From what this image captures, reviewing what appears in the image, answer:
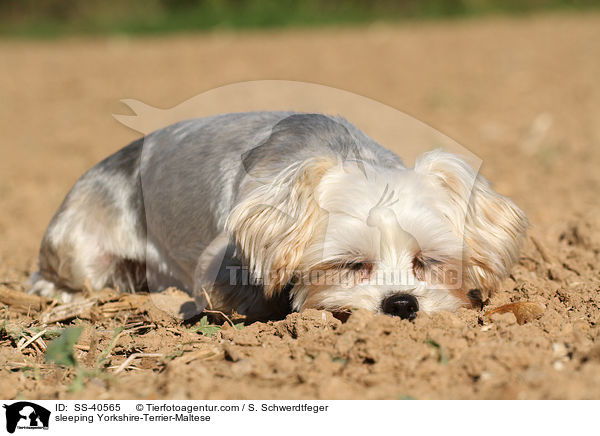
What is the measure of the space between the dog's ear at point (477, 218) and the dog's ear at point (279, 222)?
0.55 meters

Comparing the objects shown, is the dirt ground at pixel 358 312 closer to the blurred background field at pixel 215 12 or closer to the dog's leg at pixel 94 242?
the dog's leg at pixel 94 242

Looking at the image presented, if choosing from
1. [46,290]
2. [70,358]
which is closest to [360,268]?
[70,358]

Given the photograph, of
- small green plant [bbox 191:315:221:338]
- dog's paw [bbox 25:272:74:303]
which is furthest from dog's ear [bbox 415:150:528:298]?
dog's paw [bbox 25:272:74:303]

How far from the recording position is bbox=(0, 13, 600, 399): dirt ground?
9.49ft

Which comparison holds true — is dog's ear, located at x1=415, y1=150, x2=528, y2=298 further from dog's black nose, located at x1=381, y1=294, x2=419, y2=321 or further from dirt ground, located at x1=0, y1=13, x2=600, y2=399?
dog's black nose, located at x1=381, y1=294, x2=419, y2=321

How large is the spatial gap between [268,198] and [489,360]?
1256 millimetres

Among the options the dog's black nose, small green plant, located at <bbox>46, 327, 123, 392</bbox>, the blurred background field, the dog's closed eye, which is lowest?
small green plant, located at <bbox>46, 327, 123, 392</bbox>

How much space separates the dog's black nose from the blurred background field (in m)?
20.9

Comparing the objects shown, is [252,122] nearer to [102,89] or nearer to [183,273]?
[183,273]

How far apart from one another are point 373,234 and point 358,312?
0.36 meters

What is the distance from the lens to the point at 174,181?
178 inches

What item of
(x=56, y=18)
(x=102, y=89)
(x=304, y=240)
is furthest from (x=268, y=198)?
(x=56, y=18)
